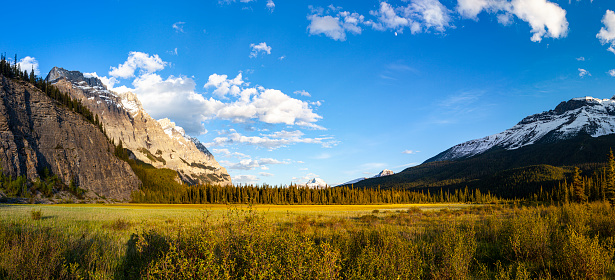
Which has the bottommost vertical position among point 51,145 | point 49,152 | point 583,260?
point 583,260

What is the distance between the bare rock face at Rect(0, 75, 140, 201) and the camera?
3814 inches

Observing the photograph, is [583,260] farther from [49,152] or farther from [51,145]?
[51,145]

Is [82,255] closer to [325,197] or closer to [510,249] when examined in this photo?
[510,249]

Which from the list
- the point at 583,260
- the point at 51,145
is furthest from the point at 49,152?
the point at 583,260

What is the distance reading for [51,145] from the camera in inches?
4375

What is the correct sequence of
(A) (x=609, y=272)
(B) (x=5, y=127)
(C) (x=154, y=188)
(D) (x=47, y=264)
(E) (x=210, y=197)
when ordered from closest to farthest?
(D) (x=47, y=264)
(A) (x=609, y=272)
(B) (x=5, y=127)
(E) (x=210, y=197)
(C) (x=154, y=188)

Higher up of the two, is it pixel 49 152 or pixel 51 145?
pixel 51 145

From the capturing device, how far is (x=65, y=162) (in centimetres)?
11200

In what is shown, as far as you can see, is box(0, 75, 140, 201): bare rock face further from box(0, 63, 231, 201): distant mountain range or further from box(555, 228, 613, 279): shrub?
box(555, 228, 613, 279): shrub

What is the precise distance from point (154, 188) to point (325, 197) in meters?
108

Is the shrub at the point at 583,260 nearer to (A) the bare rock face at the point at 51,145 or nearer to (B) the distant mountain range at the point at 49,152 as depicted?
(B) the distant mountain range at the point at 49,152

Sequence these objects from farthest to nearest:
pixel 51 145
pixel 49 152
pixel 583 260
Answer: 1. pixel 51 145
2. pixel 49 152
3. pixel 583 260

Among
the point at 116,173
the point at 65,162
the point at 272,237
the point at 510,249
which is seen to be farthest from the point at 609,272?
the point at 116,173

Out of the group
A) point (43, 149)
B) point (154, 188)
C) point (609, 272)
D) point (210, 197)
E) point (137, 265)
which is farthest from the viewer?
point (154, 188)
